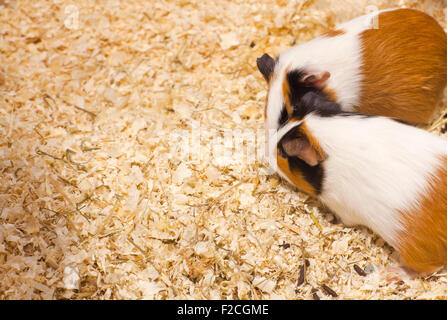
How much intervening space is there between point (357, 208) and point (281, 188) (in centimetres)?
50

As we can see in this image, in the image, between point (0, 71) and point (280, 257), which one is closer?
point (280, 257)

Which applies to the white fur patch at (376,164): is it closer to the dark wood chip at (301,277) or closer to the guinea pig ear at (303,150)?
the guinea pig ear at (303,150)

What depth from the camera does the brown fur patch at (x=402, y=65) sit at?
227 centimetres

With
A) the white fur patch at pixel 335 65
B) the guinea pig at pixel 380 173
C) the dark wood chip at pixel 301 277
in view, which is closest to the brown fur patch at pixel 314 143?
the guinea pig at pixel 380 173

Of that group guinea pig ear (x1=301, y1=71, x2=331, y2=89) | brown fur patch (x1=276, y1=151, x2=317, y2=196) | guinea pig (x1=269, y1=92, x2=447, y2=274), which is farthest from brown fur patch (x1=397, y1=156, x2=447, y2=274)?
guinea pig ear (x1=301, y1=71, x2=331, y2=89)

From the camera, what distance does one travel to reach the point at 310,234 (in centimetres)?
223

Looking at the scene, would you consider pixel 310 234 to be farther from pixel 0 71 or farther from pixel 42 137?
pixel 0 71

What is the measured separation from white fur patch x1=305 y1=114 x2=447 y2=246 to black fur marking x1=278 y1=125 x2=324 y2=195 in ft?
0.12

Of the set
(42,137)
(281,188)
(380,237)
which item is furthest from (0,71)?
(380,237)

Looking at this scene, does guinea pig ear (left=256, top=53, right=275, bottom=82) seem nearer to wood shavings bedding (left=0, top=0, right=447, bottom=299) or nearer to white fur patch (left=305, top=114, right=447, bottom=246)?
wood shavings bedding (left=0, top=0, right=447, bottom=299)

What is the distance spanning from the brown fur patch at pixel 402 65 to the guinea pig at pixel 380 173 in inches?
13.4

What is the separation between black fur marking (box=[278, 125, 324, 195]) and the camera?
2.09m
